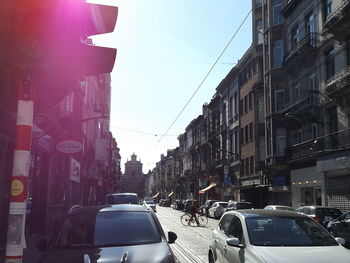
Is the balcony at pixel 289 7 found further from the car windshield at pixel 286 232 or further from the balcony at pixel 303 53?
the car windshield at pixel 286 232

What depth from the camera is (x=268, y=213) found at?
829cm

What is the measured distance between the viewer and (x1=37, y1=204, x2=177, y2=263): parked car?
5.63 meters

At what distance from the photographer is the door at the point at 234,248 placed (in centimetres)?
739

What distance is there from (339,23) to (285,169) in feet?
45.4

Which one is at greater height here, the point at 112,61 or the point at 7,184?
the point at 112,61

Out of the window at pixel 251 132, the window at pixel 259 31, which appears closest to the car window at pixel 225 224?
the window at pixel 251 132

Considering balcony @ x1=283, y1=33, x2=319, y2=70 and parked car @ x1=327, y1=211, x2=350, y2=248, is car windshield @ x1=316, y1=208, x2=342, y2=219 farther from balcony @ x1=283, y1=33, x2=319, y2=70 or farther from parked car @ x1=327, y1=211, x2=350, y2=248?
balcony @ x1=283, y1=33, x2=319, y2=70

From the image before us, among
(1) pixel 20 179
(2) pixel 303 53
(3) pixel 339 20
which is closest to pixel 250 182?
(2) pixel 303 53

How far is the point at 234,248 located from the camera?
764 cm

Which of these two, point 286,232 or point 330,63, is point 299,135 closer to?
point 330,63

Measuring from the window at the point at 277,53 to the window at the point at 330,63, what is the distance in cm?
836

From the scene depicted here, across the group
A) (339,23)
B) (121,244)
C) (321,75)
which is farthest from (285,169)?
(121,244)

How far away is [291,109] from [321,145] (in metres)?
5.29

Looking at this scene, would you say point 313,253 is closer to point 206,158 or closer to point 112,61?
point 112,61
